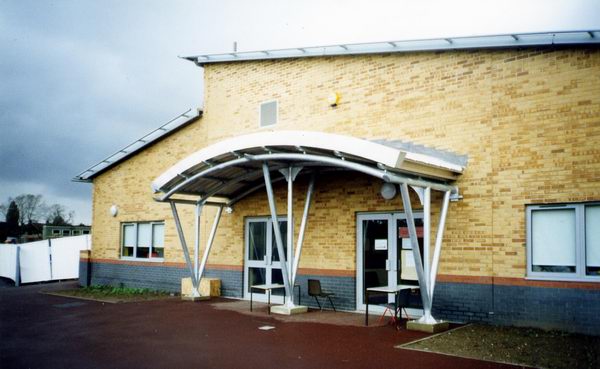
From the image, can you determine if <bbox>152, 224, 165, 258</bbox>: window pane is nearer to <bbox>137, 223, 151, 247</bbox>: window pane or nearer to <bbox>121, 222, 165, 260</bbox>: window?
<bbox>121, 222, 165, 260</bbox>: window

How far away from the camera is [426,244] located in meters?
9.99

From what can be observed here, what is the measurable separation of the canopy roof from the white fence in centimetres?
1132

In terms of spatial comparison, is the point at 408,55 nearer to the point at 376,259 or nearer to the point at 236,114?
the point at 376,259

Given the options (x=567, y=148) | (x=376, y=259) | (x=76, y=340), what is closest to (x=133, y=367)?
(x=76, y=340)

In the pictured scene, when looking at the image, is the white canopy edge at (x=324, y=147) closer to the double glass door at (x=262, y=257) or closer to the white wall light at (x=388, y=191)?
the white wall light at (x=388, y=191)

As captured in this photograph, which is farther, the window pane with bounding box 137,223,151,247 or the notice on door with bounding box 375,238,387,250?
the window pane with bounding box 137,223,151,247

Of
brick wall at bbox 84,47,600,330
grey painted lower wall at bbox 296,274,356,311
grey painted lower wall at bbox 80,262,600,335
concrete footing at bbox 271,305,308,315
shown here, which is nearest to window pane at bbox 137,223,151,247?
brick wall at bbox 84,47,600,330

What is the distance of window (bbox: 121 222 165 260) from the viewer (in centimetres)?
1798

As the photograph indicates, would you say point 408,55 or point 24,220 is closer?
point 408,55

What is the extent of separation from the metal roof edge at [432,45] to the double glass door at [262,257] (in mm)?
4482

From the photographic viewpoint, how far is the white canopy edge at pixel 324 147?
362 inches

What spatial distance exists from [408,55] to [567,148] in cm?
409

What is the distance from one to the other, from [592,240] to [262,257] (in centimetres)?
824

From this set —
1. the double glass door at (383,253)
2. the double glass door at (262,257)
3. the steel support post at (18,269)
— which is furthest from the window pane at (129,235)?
the double glass door at (383,253)
